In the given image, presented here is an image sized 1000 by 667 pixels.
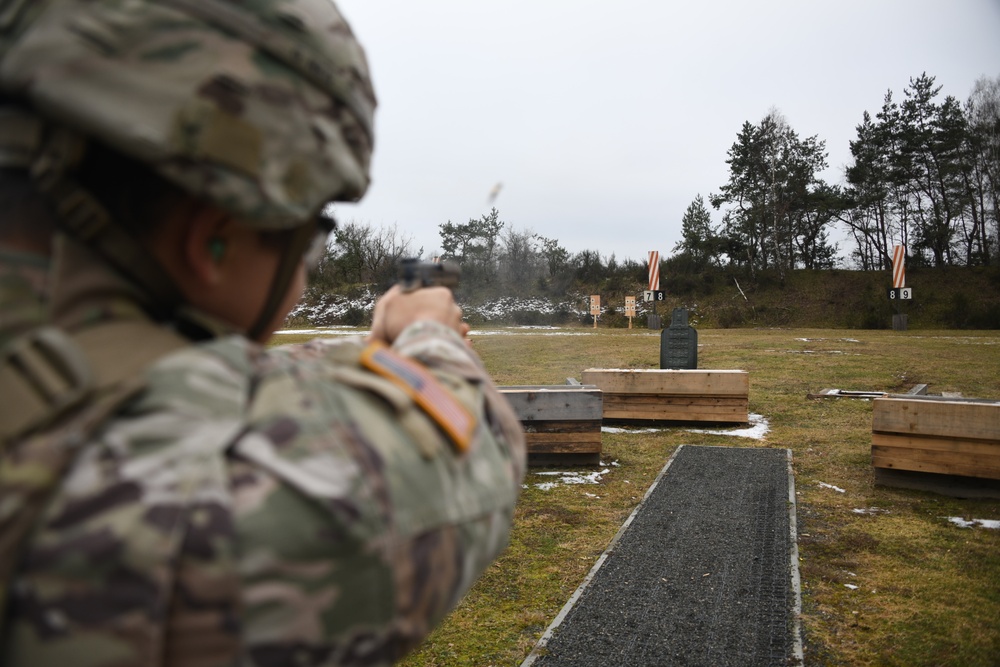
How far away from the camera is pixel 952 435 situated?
18.9ft

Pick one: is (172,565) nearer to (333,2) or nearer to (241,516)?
(241,516)

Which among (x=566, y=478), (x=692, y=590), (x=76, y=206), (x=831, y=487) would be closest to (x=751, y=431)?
(x=831, y=487)

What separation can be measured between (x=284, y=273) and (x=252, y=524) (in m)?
0.35

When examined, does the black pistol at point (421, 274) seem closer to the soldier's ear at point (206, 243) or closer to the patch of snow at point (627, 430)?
the soldier's ear at point (206, 243)

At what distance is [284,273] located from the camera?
845 mm

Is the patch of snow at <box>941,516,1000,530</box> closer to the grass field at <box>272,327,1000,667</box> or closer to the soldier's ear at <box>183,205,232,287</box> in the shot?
the grass field at <box>272,327,1000,667</box>

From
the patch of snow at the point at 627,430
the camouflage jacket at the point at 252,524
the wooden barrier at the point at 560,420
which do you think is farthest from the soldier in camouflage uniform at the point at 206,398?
the patch of snow at the point at 627,430

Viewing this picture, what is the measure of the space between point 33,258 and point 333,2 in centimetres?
47

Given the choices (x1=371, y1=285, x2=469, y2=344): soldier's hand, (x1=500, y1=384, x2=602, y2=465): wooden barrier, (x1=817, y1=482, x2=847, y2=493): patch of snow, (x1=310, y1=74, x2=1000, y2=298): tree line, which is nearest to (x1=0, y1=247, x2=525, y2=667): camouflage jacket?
(x1=371, y1=285, x2=469, y2=344): soldier's hand

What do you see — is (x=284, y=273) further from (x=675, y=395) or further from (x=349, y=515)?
(x=675, y=395)

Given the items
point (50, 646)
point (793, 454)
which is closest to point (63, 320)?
point (50, 646)

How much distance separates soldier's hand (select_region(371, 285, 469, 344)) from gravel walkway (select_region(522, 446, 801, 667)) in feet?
8.46

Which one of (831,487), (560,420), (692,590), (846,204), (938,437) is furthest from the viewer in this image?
(846,204)

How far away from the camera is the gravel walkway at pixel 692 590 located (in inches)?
125
